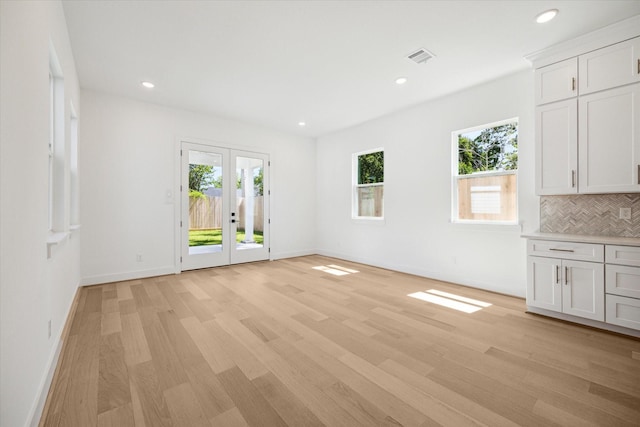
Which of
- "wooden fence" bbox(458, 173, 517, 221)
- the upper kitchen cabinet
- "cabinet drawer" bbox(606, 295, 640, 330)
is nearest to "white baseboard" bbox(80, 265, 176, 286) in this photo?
"wooden fence" bbox(458, 173, 517, 221)

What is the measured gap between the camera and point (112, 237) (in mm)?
4277

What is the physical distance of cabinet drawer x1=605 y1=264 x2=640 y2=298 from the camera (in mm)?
2438

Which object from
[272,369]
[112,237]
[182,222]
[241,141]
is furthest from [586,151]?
[112,237]

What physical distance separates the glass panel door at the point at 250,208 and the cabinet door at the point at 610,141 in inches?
198

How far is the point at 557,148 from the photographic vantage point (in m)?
3.05

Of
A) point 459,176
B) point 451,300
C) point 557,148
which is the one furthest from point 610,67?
point 451,300

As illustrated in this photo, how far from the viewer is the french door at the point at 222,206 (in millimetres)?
5000

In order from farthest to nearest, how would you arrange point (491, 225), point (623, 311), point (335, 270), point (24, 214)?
point (335, 270) → point (491, 225) → point (623, 311) → point (24, 214)

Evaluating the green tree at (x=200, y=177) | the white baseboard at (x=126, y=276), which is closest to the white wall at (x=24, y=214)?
the white baseboard at (x=126, y=276)

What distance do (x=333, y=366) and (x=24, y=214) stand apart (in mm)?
2031

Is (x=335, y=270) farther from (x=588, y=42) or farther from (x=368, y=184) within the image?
(x=588, y=42)

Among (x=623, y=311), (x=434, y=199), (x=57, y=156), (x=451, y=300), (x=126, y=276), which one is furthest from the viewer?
(x=434, y=199)

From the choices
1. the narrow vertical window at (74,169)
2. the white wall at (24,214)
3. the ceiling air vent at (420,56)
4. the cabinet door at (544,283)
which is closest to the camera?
the white wall at (24,214)

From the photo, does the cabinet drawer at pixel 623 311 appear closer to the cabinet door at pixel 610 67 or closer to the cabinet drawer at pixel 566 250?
the cabinet drawer at pixel 566 250
